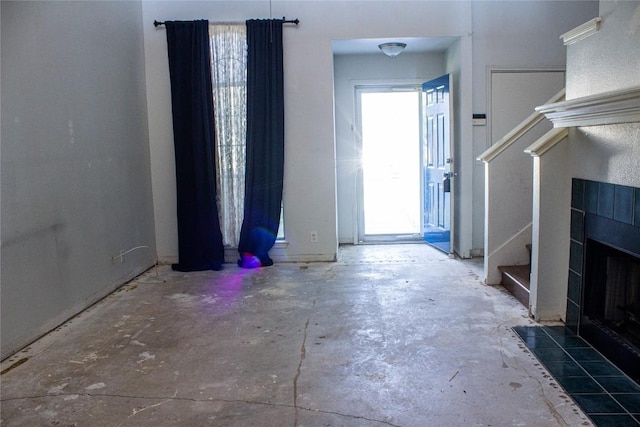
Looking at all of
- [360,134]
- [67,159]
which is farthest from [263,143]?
[67,159]

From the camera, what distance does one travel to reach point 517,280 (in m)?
4.27

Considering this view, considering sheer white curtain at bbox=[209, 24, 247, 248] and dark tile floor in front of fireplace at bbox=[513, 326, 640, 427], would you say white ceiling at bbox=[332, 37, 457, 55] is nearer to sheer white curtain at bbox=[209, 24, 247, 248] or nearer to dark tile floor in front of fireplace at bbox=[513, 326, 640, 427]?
sheer white curtain at bbox=[209, 24, 247, 248]

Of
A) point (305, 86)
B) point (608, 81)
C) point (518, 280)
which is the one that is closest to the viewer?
point (608, 81)

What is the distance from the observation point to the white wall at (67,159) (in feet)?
11.2

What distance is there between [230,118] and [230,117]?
1cm

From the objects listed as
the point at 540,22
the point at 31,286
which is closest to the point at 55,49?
the point at 31,286

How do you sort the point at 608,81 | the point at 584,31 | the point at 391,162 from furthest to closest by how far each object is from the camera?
the point at 391,162, the point at 584,31, the point at 608,81

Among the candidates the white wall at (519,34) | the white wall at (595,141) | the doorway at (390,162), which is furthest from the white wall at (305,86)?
the white wall at (595,141)

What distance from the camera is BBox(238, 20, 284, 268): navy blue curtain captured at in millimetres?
5402

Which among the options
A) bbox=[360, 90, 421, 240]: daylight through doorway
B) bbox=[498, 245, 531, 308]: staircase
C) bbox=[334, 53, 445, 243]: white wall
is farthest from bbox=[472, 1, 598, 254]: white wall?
bbox=[498, 245, 531, 308]: staircase

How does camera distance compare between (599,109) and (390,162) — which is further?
(390,162)

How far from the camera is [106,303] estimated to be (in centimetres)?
439

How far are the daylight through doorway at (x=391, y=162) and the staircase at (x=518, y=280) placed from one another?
90.4 inches

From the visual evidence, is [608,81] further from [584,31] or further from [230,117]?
[230,117]
